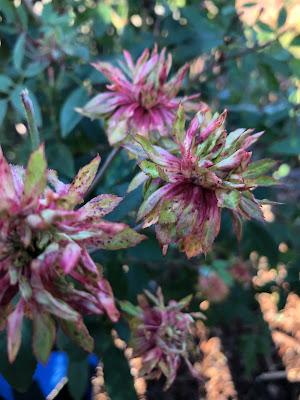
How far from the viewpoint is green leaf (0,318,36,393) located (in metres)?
0.63

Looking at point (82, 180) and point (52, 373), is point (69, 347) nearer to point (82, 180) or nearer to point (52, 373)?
point (52, 373)

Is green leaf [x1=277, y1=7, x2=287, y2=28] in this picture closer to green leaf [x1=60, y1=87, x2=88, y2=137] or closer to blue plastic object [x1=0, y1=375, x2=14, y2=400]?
green leaf [x1=60, y1=87, x2=88, y2=137]

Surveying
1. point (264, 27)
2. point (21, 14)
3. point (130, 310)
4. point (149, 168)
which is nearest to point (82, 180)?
point (149, 168)

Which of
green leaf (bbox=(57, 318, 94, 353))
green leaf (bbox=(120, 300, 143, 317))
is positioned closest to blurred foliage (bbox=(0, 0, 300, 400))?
green leaf (bbox=(120, 300, 143, 317))

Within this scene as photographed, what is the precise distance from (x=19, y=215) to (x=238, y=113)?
3.58 feet

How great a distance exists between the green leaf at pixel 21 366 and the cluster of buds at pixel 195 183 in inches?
13.1

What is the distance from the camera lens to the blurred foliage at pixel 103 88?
84cm

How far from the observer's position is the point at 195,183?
1.52 ft

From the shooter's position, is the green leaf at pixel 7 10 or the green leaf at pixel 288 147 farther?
the green leaf at pixel 288 147

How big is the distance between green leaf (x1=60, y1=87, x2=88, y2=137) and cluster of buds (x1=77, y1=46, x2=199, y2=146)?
5.0 inches

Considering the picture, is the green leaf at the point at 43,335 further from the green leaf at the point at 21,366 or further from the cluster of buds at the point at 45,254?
the green leaf at the point at 21,366

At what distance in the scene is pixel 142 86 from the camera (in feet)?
2.02

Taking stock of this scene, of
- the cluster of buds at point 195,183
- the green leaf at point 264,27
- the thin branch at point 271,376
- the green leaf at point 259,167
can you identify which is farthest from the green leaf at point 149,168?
the thin branch at point 271,376

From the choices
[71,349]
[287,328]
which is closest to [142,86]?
[71,349]
